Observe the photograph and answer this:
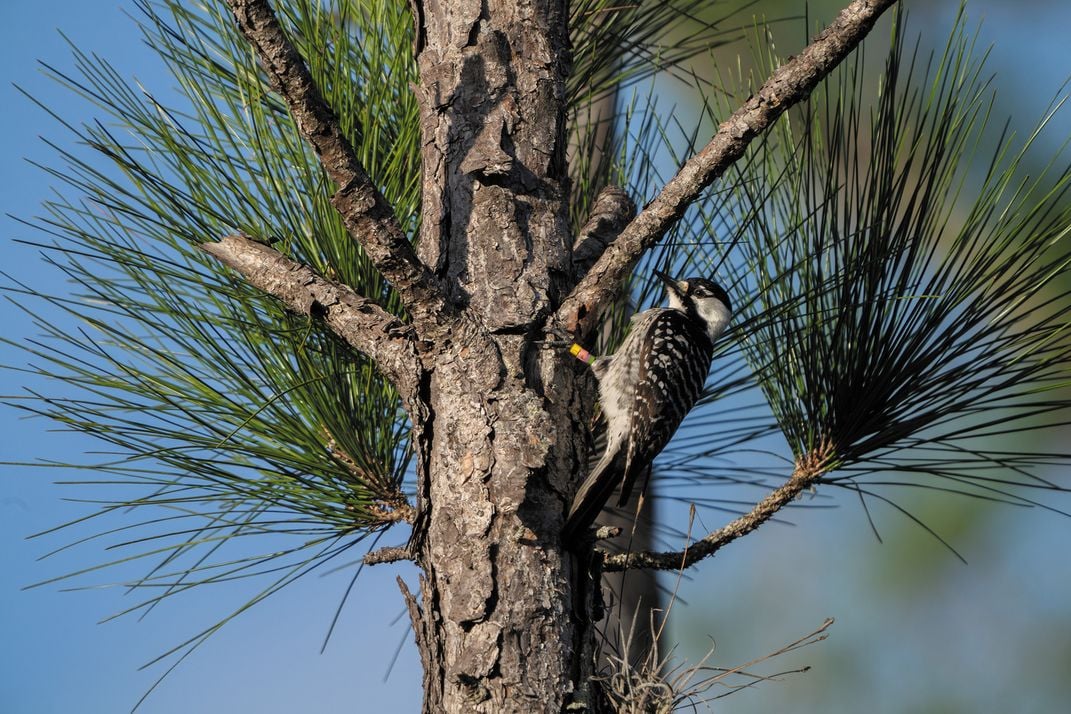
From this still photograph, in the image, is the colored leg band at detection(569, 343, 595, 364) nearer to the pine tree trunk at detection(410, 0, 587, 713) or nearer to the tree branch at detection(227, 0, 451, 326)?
the pine tree trunk at detection(410, 0, 587, 713)

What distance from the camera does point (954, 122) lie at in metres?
1.80

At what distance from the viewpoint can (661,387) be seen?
2271 millimetres

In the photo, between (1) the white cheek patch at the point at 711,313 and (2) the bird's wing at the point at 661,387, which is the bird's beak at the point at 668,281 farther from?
(1) the white cheek patch at the point at 711,313

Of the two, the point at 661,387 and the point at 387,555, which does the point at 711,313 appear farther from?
the point at 387,555

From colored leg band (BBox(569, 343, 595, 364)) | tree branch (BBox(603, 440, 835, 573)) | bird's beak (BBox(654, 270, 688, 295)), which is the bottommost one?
tree branch (BBox(603, 440, 835, 573))

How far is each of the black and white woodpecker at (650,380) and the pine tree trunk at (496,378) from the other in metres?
0.32

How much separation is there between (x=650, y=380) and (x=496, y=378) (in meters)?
0.73

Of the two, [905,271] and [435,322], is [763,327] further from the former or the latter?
[435,322]

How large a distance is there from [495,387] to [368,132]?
0.69 metres

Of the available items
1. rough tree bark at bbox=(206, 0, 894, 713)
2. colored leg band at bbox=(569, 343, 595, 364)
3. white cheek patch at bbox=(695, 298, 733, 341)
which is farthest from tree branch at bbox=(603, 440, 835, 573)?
white cheek patch at bbox=(695, 298, 733, 341)

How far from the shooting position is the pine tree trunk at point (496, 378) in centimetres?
152

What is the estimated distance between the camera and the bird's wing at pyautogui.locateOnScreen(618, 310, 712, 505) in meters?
2.13

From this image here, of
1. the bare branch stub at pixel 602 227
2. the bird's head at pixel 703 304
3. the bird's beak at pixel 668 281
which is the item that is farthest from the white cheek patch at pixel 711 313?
the bare branch stub at pixel 602 227

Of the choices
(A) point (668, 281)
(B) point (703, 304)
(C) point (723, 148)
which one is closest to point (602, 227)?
(A) point (668, 281)
